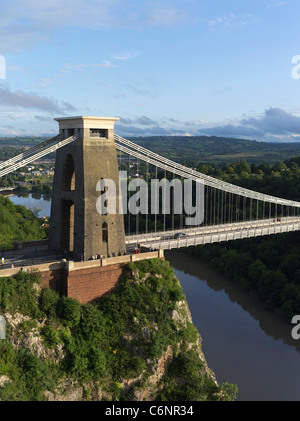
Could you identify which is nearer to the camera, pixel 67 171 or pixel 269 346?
pixel 67 171

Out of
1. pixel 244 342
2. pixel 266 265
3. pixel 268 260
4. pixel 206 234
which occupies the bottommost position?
pixel 244 342

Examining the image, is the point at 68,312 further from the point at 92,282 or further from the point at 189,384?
the point at 189,384

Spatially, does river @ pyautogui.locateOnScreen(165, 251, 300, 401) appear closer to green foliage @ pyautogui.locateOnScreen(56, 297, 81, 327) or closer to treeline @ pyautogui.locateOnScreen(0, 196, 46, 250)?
green foliage @ pyautogui.locateOnScreen(56, 297, 81, 327)

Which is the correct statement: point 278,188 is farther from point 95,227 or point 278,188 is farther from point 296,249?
point 95,227

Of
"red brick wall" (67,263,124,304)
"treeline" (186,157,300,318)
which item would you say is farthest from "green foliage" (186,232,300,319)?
"red brick wall" (67,263,124,304)

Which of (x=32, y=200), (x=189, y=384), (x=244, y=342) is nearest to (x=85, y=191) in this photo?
(x=189, y=384)

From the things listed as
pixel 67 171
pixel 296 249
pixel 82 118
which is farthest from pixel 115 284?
pixel 296 249
